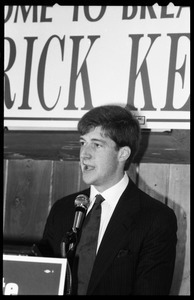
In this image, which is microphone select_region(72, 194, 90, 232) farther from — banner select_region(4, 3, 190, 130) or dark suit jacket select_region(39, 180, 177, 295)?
banner select_region(4, 3, 190, 130)

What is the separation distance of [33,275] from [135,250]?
0.53m

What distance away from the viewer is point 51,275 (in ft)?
4.02

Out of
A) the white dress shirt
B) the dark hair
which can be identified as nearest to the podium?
the white dress shirt

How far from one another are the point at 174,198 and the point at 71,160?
0.47 meters

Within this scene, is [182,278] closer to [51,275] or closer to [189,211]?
[189,211]

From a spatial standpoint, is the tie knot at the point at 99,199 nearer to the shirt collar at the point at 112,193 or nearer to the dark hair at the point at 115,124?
the shirt collar at the point at 112,193

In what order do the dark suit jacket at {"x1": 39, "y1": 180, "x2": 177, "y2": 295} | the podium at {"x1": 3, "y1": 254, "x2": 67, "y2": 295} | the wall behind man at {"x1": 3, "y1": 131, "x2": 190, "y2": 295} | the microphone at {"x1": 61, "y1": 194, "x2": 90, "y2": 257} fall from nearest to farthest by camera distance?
the podium at {"x1": 3, "y1": 254, "x2": 67, "y2": 295} → the microphone at {"x1": 61, "y1": 194, "x2": 90, "y2": 257} → the dark suit jacket at {"x1": 39, "y1": 180, "x2": 177, "y2": 295} → the wall behind man at {"x1": 3, "y1": 131, "x2": 190, "y2": 295}

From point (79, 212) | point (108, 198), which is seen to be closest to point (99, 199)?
point (108, 198)

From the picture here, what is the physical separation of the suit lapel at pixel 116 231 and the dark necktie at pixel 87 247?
22 mm

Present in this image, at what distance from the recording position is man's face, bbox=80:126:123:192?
5.95 feet

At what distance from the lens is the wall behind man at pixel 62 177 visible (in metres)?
2.12

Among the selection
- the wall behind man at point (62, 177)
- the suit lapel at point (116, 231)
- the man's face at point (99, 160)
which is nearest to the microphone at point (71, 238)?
the suit lapel at point (116, 231)

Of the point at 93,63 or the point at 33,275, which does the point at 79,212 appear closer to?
the point at 33,275

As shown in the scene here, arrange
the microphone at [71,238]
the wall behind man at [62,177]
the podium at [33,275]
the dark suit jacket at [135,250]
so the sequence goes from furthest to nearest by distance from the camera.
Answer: the wall behind man at [62,177], the dark suit jacket at [135,250], the microphone at [71,238], the podium at [33,275]
